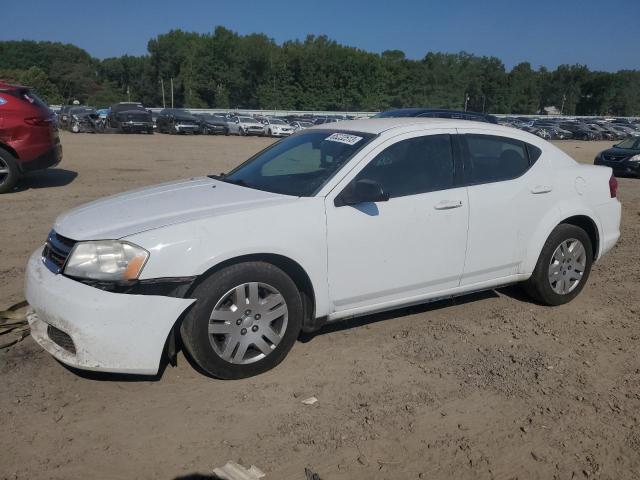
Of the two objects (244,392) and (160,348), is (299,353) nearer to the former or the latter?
(244,392)

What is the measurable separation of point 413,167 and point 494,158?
2.74 feet

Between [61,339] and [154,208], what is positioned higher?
[154,208]

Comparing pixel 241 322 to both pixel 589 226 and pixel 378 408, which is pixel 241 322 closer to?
pixel 378 408

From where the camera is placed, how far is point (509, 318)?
16.2 feet

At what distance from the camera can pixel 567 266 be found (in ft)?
17.0

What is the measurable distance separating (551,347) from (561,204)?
4.31ft

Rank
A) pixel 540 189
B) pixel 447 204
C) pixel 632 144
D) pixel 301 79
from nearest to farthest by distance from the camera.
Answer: pixel 447 204 → pixel 540 189 → pixel 632 144 → pixel 301 79

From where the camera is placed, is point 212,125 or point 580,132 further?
point 580,132

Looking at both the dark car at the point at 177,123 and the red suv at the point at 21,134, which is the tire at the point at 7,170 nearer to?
the red suv at the point at 21,134

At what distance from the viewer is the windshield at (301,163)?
418 cm

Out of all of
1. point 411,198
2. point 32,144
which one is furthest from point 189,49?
point 411,198

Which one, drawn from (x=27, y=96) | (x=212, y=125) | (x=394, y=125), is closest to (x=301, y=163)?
(x=394, y=125)

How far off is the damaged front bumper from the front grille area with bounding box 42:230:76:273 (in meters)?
0.14

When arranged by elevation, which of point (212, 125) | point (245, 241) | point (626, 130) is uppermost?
point (245, 241)
